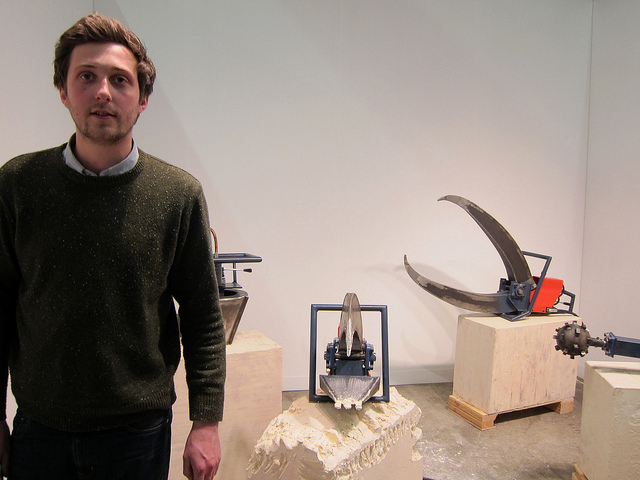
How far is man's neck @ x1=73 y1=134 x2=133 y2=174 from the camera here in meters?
0.95

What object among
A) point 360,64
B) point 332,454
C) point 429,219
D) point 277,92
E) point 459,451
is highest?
point 360,64

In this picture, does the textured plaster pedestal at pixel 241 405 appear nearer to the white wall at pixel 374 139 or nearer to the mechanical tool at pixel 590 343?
the white wall at pixel 374 139

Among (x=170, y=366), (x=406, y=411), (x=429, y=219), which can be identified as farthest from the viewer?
(x=429, y=219)

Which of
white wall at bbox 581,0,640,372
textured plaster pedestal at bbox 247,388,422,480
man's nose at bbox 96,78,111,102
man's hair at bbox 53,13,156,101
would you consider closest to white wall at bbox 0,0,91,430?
man's hair at bbox 53,13,156,101

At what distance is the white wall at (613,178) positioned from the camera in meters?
3.18

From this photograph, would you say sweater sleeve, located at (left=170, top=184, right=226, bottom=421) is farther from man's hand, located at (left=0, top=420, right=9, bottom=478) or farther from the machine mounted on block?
the machine mounted on block

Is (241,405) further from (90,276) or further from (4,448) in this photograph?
(90,276)

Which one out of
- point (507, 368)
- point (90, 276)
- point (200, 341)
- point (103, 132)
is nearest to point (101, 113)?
point (103, 132)

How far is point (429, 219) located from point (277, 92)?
1449mm

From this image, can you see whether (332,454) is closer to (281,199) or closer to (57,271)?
(57,271)

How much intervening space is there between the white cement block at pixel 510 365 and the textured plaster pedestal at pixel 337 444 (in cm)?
107

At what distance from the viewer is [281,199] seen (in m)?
3.05

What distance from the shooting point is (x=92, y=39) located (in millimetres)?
935

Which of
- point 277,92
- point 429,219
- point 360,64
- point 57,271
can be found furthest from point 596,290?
point 57,271
